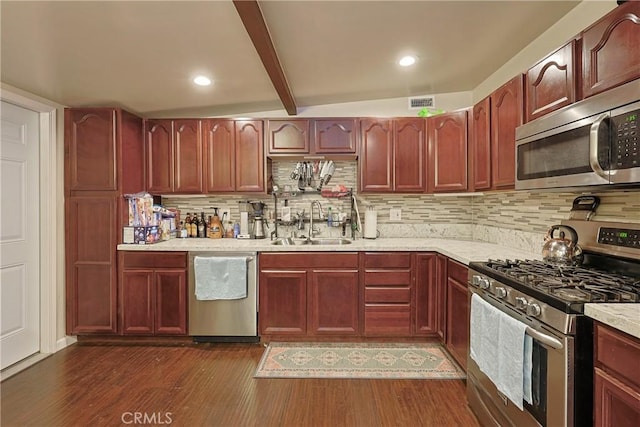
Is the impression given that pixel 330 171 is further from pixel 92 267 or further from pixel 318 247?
pixel 92 267

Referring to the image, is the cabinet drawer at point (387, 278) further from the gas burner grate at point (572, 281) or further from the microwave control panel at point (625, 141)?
the microwave control panel at point (625, 141)

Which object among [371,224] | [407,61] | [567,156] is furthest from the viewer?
[371,224]

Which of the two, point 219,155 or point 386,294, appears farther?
point 219,155

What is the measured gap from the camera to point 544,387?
50.9 inches

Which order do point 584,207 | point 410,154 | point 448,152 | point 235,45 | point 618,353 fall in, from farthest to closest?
1. point 410,154
2. point 448,152
3. point 235,45
4. point 584,207
5. point 618,353

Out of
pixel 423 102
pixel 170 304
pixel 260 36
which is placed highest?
pixel 423 102

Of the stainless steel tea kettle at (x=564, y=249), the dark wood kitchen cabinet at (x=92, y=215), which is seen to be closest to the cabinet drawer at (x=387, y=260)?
the stainless steel tea kettle at (x=564, y=249)

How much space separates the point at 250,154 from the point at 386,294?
6.08ft

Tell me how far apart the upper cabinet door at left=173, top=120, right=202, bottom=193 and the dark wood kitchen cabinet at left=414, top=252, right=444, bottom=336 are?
2228 mm

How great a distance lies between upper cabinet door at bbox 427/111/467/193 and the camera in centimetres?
286

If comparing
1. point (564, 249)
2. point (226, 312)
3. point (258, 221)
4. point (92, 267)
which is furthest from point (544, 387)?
point (92, 267)

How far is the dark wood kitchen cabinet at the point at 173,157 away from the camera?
3.13 metres

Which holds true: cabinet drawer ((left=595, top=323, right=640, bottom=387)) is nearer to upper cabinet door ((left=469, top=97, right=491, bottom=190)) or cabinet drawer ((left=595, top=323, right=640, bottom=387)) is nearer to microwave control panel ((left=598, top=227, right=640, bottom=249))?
microwave control panel ((left=598, top=227, right=640, bottom=249))

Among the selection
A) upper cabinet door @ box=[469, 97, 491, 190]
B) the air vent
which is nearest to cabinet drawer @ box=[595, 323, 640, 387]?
upper cabinet door @ box=[469, 97, 491, 190]
